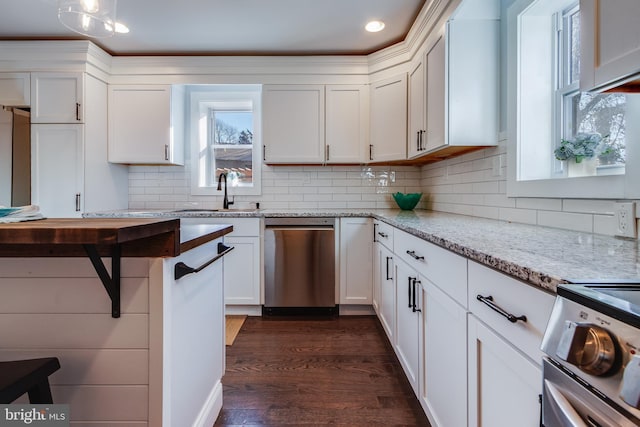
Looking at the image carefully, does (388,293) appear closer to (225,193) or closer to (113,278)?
(113,278)

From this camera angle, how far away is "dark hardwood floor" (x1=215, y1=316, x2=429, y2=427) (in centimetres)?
159

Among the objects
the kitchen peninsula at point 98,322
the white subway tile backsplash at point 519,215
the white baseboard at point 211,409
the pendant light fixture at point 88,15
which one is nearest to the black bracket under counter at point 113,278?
the kitchen peninsula at point 98,322

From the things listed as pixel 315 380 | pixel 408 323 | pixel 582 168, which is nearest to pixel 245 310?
pixel 315 380

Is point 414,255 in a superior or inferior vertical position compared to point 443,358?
superior

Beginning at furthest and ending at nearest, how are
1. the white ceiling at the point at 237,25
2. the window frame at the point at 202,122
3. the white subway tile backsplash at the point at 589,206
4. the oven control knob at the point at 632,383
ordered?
the window frame at the point at 202,122
the white ceiling at the point at 237,25
the white subway tile backsplash at the point at 589,206
the oven control knob at the point at 632,383

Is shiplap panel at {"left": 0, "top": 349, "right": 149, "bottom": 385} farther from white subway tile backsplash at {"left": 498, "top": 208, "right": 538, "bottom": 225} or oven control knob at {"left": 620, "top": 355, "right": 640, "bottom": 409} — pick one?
white subway tile backsplash at {"left": 498, "top": 208, "right": 538, "bottom": 225}

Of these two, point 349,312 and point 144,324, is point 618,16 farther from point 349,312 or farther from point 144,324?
point 349,312

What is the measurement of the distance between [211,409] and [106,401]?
1.84 feet

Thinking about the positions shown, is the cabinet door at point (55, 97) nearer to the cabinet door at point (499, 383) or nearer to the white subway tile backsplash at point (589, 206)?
the cabinet door at point (499, 383)

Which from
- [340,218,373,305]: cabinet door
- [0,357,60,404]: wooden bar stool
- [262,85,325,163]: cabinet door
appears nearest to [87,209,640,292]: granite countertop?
[0,357,60,404]: wooden bar stool

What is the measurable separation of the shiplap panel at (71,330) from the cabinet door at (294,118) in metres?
2.34

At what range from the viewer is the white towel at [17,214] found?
2.99 feet

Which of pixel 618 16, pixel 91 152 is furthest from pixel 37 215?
pixel 91 152

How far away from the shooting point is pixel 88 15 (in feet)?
5.10
